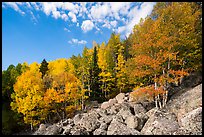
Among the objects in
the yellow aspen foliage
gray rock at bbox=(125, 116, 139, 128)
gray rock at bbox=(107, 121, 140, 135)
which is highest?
the yellow aspen foliage

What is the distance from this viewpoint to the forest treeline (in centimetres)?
1869

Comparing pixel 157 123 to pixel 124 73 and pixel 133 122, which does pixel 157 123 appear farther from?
pixel 124 73

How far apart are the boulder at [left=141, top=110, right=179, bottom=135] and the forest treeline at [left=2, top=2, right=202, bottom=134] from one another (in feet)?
15.8

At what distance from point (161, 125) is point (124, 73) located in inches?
887

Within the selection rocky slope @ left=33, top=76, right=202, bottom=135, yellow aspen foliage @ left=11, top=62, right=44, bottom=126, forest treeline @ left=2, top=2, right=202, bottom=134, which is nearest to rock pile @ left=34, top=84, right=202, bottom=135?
rocky slope @ left=33, top=76, right=202, bottom=135

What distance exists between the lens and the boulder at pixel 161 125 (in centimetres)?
1163

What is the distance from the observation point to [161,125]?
1226 centimetres

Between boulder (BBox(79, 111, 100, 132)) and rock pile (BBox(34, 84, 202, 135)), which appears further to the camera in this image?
boulder (BBox(79, 111, 100, 132))

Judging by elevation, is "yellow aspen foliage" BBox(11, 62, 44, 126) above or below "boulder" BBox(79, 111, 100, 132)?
above

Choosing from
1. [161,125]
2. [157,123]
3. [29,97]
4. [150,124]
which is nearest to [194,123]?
[161,125]

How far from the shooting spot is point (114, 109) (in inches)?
853

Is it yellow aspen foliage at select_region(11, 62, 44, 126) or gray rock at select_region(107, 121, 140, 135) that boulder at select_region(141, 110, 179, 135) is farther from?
yellow aspen foliage at select_region(11, 62, 44, 126)

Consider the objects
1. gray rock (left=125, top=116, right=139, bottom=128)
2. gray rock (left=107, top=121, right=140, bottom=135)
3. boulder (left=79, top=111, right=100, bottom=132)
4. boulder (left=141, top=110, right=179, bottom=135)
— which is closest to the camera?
boulder (left=141, top=110, right=179, bottom=135)

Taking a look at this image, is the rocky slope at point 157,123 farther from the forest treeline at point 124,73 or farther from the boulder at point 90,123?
the forest treeline at point 124,73
